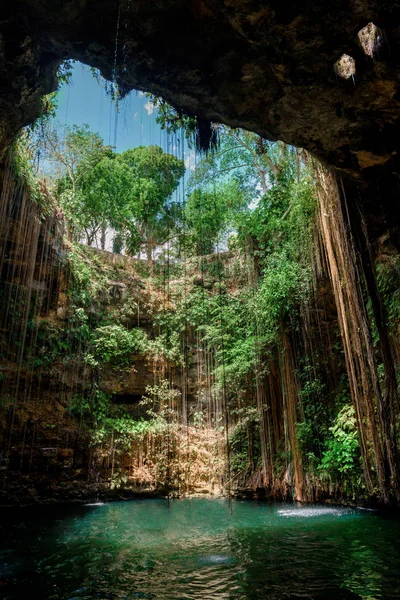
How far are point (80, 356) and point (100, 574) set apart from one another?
739cm

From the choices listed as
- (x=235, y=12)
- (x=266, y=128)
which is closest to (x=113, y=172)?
(x=266, y=128)

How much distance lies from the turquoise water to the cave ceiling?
4.98m

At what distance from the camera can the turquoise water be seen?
3404mm

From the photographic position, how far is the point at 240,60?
193 inches

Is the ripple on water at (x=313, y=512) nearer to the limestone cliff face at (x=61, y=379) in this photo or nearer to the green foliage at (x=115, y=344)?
the limestone cliff face at (x=61, y=379)

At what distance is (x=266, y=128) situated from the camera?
568 centimetres

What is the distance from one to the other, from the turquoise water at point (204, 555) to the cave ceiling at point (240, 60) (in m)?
4.98

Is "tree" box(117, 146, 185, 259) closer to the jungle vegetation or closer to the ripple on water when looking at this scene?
the jungle vegetation

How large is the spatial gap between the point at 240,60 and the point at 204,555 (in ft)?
19.4

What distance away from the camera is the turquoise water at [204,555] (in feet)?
11.2

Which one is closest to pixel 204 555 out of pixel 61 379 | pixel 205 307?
pixel 61 379

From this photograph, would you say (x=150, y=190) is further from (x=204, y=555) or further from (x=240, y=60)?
(x=204, y=555)

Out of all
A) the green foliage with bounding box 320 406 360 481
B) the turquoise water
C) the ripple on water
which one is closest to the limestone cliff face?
the turquoise water

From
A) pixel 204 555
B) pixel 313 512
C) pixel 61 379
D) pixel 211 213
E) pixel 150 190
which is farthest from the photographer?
pixel 150 190
